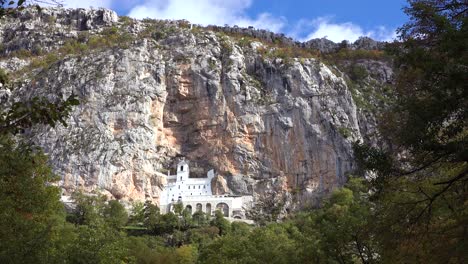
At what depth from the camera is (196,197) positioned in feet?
237

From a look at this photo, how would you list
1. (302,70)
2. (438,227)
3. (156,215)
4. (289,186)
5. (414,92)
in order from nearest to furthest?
(414,92), (438,227), (156,215), (289,186), (302,70)

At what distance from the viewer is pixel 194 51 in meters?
83.0

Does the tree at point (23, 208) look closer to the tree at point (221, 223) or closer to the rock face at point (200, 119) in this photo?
the tree at point (221, 223)

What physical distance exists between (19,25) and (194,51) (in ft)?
146

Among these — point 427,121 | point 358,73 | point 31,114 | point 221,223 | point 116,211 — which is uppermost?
point 358,73

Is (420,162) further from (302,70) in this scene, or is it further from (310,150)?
(302,70)

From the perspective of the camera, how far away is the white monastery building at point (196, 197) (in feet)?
228

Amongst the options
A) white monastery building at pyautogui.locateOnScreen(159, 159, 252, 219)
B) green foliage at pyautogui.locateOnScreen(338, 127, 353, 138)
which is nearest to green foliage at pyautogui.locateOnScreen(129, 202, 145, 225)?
white monastery building at pyautogui.locateOnScreen(159, 159, 252, 219)

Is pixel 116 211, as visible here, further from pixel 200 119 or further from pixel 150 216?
pixel 200 119

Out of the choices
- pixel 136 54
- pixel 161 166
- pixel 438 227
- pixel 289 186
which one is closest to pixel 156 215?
pixel 161 166

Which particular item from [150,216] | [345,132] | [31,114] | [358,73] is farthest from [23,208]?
[358,73]

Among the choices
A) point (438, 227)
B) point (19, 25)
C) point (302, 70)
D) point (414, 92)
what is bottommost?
point (438, 227)

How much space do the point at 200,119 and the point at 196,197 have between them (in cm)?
1223

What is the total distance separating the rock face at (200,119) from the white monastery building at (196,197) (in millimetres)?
1573
